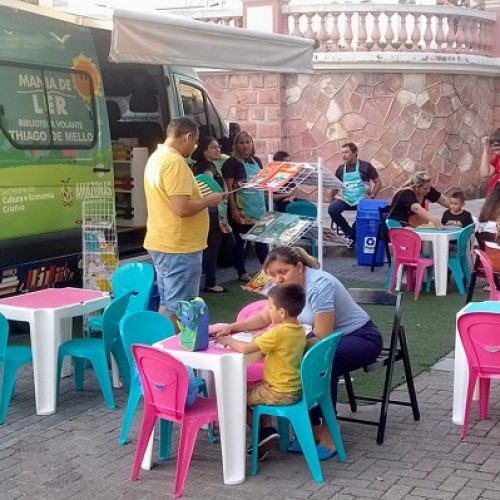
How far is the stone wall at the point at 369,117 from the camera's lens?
1540cm

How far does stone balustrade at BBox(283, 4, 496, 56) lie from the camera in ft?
51.1

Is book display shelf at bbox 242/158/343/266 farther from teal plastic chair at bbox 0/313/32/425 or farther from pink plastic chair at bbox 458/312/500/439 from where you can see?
pink plastic chair at bbox 458/312/500/439

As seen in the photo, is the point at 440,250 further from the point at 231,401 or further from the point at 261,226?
the point at 231,401

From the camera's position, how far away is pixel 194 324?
4648 millimetres

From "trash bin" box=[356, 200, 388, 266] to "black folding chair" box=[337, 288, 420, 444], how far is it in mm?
5093

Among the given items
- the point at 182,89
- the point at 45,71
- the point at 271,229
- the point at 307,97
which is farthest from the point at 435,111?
the point at 45,71

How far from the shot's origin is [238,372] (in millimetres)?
4555

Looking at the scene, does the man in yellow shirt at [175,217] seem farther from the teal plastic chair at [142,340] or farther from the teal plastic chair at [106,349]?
the teal plastic chair at [142,340]

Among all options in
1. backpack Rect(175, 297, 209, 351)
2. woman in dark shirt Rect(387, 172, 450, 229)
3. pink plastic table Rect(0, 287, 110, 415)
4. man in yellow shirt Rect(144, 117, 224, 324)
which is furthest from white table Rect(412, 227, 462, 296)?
backpack Rect(175, 297, 209, 351)

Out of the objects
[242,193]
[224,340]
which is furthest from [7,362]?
[242,193]

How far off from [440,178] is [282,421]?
446 inches

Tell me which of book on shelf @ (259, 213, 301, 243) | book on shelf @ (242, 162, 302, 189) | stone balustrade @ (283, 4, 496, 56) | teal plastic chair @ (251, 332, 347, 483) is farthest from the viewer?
stone balustrade @ (283, 4, 496, 56)

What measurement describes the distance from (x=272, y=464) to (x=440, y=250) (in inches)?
186

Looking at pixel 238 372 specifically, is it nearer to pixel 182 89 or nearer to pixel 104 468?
pixel 104 468
